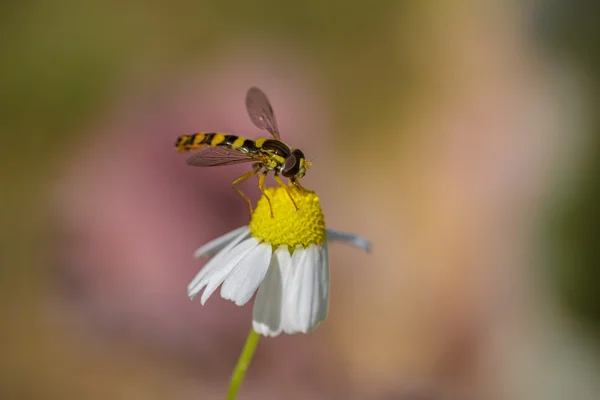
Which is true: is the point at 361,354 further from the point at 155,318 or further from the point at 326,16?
the point at 326,16

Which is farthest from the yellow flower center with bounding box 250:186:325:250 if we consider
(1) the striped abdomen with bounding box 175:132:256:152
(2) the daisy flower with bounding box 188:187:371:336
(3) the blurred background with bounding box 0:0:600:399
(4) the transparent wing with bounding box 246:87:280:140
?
(3) the blurred background with bounding box 0:0:600:399

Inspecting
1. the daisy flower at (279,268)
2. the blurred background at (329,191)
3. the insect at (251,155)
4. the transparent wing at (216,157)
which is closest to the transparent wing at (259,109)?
the insect at (251,155)

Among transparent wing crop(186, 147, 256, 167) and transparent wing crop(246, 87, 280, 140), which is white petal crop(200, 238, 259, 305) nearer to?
transparent wing crop(186, 147, 256, 167)

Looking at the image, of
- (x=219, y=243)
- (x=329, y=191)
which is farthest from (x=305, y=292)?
(x=329, y=191)

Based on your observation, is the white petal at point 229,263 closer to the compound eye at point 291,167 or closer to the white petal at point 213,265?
the white petal at point 213,265

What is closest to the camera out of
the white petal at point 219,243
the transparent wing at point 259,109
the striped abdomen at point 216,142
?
the white petal at point 219,243
